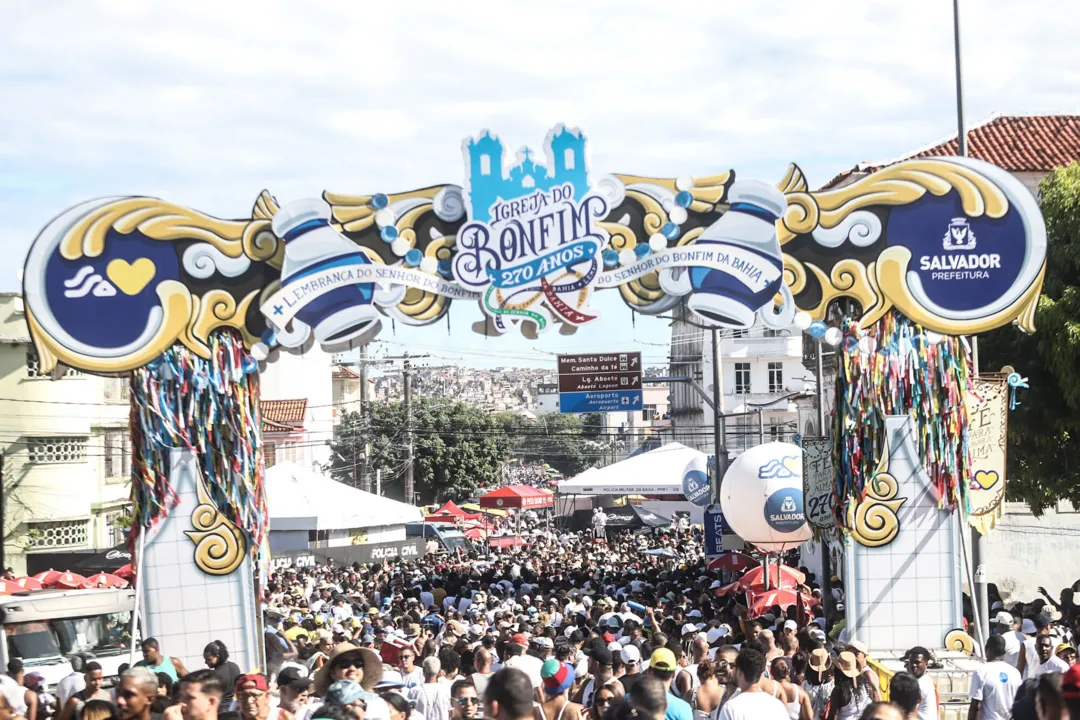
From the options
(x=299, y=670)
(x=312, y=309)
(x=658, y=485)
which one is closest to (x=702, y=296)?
(x=312, y=309)

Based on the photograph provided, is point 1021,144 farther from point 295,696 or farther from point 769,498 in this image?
point 295,696

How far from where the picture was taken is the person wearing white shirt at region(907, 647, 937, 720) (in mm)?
8703

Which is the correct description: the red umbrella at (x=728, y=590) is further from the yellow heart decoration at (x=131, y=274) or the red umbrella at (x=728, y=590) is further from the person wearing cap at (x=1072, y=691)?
the person wearing cap at (x=1072, y=691)

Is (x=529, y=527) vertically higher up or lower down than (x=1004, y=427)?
lower down

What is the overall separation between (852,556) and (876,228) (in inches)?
131

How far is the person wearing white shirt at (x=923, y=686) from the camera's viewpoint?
8.70 m

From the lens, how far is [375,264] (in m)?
13.6

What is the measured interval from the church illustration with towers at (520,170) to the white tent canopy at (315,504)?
42.9ft

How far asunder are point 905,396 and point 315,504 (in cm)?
1498

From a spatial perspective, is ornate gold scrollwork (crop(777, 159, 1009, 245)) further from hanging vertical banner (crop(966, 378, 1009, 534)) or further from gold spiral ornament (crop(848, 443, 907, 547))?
gold spiral ornament (crop(848, 443, 907, 547))

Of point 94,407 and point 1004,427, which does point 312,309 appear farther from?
point 94,407

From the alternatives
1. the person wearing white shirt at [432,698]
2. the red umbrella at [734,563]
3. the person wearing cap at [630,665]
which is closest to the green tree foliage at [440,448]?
the red umbrella at [734,563]

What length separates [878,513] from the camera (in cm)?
1363

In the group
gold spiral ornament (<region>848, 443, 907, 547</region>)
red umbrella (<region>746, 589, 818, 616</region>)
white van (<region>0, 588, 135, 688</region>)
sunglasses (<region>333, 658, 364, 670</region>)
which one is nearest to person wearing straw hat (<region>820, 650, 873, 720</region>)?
sunglasses (<region>333, 658, 364, 670</region>)
